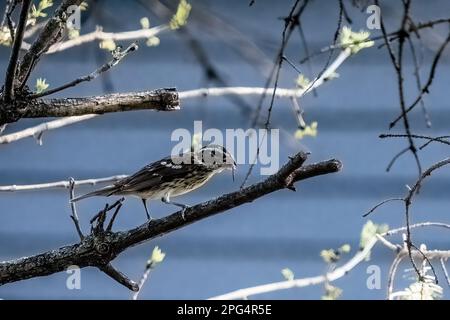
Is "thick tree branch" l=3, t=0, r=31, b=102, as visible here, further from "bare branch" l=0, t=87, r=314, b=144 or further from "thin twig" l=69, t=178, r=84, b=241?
"bare branch" l=0, t=87, r=314, b=144

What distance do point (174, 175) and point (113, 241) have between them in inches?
30.1

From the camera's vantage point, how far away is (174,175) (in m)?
2.44

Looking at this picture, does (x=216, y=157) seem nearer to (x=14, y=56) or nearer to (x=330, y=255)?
(x=330, y=255)

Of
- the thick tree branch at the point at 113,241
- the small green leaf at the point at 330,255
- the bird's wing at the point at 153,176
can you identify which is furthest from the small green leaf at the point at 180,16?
the small green leaf at the point at 330,255

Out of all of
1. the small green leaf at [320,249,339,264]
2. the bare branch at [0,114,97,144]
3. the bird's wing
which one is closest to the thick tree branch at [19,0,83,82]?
the bare branch at [0,114,97,144]

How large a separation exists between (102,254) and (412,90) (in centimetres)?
180

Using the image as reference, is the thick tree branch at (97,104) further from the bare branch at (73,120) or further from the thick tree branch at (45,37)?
the bare branch at (73,120)

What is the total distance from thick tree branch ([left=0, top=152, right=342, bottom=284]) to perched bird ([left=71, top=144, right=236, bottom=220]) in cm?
53

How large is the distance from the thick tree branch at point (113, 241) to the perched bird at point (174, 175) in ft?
1.74

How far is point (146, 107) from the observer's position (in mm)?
1581

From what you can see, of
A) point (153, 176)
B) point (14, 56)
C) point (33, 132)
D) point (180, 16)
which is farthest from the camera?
point (153, 176)

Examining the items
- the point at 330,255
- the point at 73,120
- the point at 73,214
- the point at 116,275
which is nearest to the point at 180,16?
the point at 73,120
